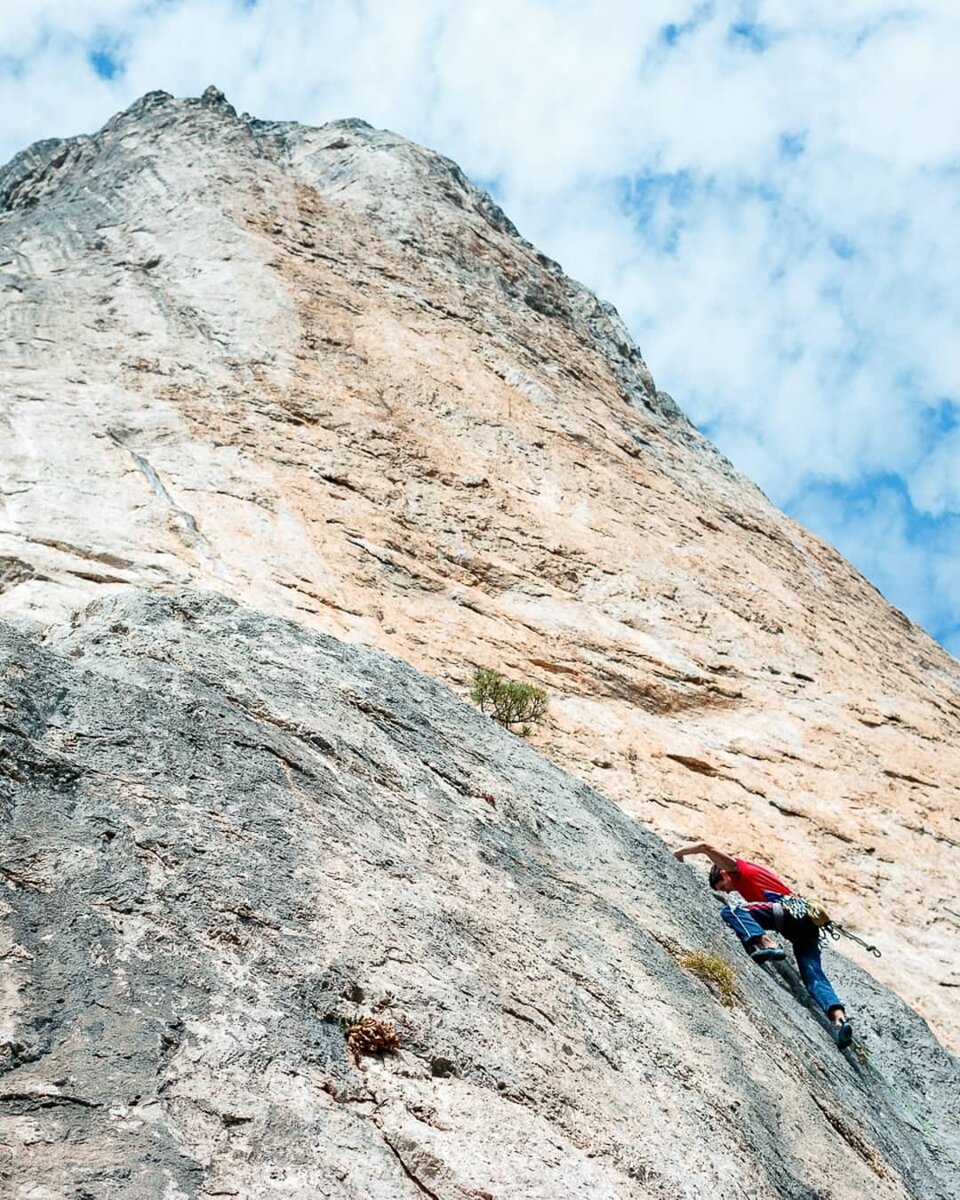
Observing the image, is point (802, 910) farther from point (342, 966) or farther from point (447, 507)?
point (447, 507)

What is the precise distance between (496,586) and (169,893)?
11.3m

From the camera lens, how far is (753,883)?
35.0 feet

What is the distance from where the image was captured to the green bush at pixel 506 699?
13.8 metres

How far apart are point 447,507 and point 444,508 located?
0.21 feet

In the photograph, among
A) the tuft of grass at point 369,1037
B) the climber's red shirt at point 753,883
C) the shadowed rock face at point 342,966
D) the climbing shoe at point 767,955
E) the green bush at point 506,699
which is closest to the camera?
the shadowed rock face at point 342,966

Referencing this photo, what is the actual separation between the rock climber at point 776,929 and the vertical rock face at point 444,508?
132 cm

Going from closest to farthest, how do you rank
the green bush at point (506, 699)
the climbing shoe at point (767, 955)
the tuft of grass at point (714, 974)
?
the tuft of grass at point (714, 974) < the climbing shoe at point (767, 955) < the green bush at point (506, 699)

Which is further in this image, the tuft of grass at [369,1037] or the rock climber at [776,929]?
the rock climber at [776,929]

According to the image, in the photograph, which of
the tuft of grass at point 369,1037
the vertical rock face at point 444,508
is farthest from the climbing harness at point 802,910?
the tuft of grass at point 369,1037

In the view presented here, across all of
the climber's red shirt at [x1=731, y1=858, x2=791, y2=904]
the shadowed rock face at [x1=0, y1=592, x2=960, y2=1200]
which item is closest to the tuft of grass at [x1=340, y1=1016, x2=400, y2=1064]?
the shadowed rock face at [x1=0, y1=592, x2=960, y2=1200]

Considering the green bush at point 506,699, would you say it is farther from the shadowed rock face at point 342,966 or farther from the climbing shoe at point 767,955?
the climbing shoe at point 767,955

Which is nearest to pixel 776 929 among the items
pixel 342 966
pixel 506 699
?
pixel 506 699

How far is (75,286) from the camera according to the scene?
845 inches

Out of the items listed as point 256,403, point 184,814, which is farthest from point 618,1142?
point 256,403
